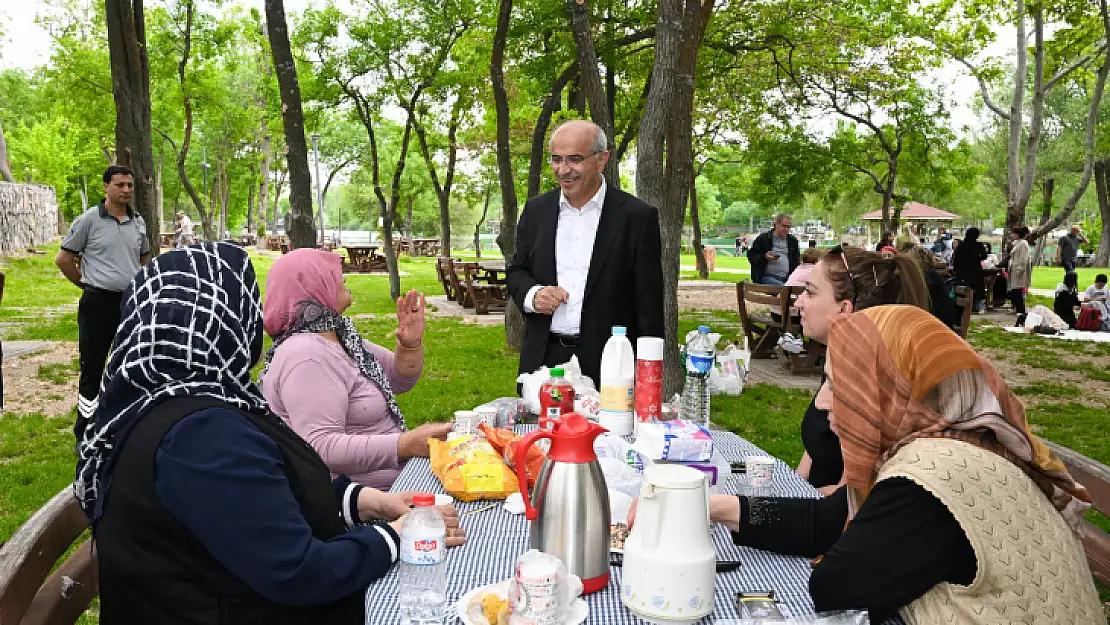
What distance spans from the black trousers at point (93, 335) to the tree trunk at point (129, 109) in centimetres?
177

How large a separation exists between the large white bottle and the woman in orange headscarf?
1.06 meters

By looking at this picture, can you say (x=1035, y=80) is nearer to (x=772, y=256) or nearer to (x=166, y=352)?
(x=772, y=256)

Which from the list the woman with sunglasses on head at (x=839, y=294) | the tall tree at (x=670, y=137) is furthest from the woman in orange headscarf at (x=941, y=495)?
the tall tree at (x=670, y=137)

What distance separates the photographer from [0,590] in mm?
1583

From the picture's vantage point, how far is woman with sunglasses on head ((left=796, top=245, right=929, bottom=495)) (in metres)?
2.85

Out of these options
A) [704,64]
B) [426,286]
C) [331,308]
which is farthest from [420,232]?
[331,308]

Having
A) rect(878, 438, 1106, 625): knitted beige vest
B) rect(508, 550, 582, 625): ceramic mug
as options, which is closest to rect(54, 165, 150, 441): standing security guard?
rect(508, 550, 582, 625): ceramic mug

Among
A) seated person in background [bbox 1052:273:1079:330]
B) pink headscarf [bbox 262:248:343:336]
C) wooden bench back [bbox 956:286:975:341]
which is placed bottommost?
seated person in background [bbox 1052:273:1079:330]

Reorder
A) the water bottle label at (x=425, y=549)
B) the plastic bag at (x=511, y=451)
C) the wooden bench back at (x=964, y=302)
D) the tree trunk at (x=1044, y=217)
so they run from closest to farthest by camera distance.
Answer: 1. the water bottle label at (x=425, y=549)
2. the plastic bag at (x=511, y=451)
3. the wooden bench back at (x=964, y=302)
4. the tree trunk at (x=1044, y=217)

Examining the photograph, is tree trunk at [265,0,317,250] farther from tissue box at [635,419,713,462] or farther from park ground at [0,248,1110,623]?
tissue box at [635,419,713,462]

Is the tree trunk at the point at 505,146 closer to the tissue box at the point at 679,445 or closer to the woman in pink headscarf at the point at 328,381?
the woman in pink headscarf at the point at 328,381

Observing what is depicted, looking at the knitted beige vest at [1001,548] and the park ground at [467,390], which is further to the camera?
the park ground at [467,390]

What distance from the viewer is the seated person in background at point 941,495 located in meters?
1.51

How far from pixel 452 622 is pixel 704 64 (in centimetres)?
1321
